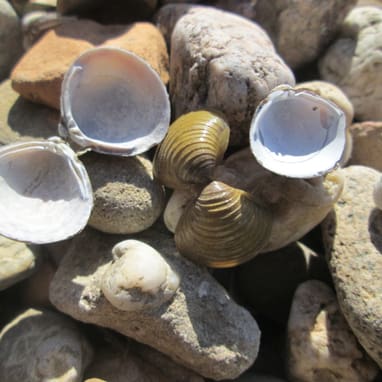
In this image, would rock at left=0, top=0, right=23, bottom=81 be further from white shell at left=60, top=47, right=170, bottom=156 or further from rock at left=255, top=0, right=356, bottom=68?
rock at left=255, top=0, right=356, bottom=68

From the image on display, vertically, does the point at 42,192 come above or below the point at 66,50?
below

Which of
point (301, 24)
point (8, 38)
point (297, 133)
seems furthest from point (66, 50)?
point (301, 24)

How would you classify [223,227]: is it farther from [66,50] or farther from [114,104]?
[66,50]

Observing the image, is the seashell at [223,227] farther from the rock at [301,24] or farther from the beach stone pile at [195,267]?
the rock at [301,24]

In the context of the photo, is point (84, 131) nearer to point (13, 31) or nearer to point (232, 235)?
point (232, 235)

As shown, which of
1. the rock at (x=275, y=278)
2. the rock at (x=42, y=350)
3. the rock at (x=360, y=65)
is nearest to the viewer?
the rock at (x=42, y=350)

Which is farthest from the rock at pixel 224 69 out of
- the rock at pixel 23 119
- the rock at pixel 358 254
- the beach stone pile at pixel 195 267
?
the rock at pixel 23 119
